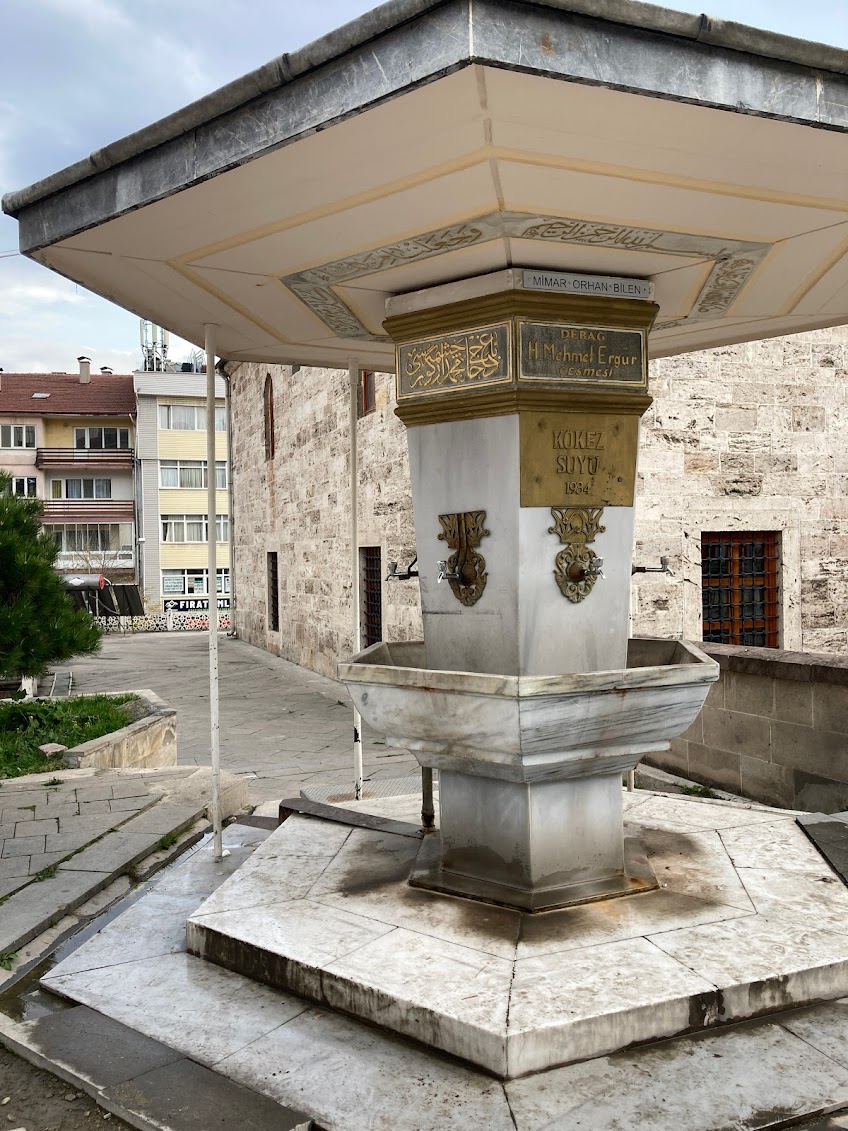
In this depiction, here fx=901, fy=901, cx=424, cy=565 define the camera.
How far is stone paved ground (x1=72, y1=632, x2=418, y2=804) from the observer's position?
7809 millimetres

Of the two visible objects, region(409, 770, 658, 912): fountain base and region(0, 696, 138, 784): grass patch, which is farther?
region(0, 696, 138, 784): grass patch

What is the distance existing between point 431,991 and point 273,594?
650 inches

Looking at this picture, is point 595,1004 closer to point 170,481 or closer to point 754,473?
point 754,473

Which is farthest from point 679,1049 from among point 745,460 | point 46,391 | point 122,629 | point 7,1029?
point 46,391

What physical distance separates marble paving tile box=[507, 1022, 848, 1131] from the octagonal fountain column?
83 centimetres

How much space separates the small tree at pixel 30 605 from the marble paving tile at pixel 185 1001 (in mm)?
4762

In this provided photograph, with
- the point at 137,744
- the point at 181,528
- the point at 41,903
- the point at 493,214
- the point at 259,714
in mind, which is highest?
the point at 493,214

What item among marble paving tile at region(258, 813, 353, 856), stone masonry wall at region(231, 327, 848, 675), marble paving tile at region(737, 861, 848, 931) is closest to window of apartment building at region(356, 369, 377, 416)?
stone masonry wall at region(231, 327, 848, 675)

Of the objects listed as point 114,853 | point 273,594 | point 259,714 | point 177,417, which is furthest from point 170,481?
point 114,853

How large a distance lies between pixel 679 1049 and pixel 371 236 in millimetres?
2723

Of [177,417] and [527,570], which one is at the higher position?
[177,417]

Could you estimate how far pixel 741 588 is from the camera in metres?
9.27

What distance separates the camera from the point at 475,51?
77.9 inches

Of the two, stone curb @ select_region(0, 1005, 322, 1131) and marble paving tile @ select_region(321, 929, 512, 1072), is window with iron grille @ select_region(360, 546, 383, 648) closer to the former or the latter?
marble paving tile @ select_region(321, 929, 512, 1072)
